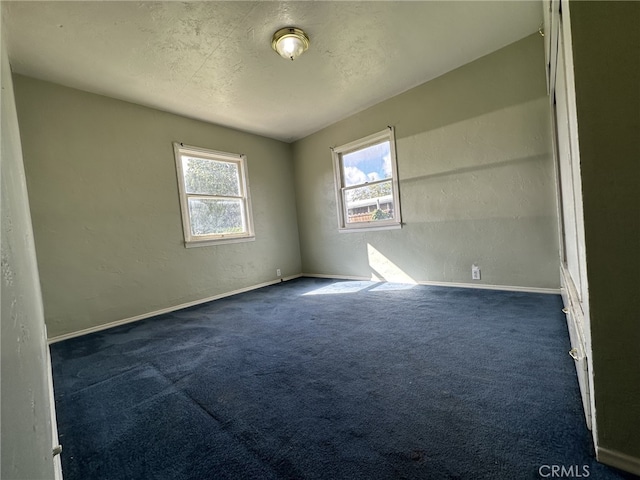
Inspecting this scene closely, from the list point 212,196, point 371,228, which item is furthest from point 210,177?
point 371,228

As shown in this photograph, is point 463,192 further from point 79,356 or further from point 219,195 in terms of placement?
point 79,356

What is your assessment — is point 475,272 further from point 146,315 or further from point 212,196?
point 146,315

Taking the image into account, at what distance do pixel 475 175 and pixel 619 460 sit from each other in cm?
277

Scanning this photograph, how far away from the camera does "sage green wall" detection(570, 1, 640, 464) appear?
777 mm

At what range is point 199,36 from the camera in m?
2.25

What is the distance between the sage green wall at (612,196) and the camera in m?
0.78

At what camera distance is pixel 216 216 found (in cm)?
400

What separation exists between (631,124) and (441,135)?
108 inches

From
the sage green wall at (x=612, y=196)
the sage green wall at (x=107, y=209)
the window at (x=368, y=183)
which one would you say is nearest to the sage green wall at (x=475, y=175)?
the window at (x=368, y=183)

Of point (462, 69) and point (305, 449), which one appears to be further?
point (462, 69)

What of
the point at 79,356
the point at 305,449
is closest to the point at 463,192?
the point at 305,449

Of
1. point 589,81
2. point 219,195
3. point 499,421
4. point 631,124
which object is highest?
point 219,195

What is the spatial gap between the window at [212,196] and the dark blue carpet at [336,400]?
1.67 meters

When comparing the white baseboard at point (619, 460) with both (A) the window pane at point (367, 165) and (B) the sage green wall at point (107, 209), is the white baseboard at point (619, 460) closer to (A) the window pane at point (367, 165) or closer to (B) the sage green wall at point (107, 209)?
(A) the window pane at point (367, 165)
